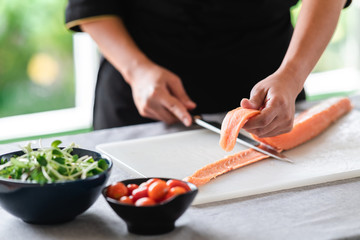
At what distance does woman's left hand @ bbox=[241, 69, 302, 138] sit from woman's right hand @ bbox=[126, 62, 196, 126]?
37 cm

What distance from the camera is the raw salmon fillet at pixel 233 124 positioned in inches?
51.7

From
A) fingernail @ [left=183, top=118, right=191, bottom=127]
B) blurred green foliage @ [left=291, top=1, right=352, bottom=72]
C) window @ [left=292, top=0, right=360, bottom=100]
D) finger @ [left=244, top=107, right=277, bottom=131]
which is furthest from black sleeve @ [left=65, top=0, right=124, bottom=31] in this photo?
blurred green foliage @ [left=291, top=1, right=352, bottom=72]

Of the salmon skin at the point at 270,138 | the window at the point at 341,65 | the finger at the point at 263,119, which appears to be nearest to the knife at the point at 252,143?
the salmon skin at the point at 270,138

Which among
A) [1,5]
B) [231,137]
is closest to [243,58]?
[231,137]

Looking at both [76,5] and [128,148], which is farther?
[76,5]

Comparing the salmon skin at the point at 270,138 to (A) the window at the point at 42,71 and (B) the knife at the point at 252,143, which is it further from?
(A) the window at the point at 42,71

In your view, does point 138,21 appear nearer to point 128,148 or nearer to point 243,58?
point 243,58

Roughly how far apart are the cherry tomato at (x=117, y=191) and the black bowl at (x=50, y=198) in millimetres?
21

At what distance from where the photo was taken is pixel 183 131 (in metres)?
1.75

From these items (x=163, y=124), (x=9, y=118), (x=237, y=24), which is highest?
(x=237, y=24)

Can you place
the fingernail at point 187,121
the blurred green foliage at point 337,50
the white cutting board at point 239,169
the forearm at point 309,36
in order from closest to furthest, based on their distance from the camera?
the white cutting board at point 239,169, the forearm at point 309,36, the fingernail at point 187,121, the blurred green foliage at point 337,50

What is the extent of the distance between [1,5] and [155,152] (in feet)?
9.17

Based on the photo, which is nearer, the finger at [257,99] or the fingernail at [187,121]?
the finger at [257,99]

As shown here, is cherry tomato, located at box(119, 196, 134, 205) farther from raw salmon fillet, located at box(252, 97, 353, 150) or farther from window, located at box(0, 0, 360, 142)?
window, located at box(0, 0, 360, 142)
